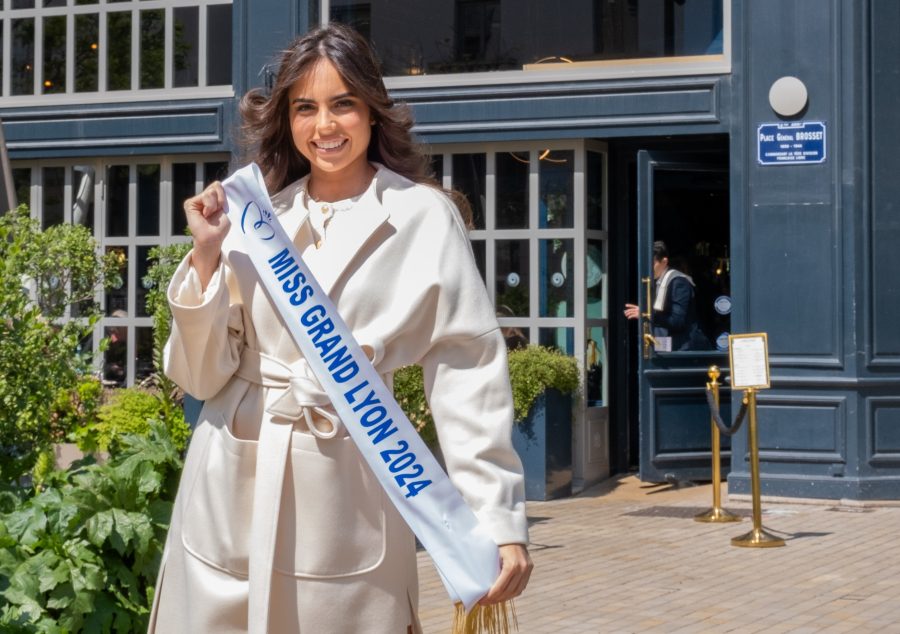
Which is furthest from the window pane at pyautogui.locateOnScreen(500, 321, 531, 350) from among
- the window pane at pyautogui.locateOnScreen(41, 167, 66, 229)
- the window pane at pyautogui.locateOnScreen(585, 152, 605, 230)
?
the window pane at pyautogui.locateOnScreen(41, 167, 66, 229)

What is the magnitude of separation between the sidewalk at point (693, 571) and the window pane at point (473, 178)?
7.44 feet

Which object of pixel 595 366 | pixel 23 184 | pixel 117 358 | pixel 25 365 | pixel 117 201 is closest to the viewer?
pixel 25 365

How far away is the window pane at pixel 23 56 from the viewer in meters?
12.7

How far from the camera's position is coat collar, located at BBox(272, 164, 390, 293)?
2.98m

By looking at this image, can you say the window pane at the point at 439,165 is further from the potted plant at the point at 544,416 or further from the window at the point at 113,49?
the window at the point at 113,49

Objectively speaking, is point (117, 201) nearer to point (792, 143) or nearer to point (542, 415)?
point (542, 415)

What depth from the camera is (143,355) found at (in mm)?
12258

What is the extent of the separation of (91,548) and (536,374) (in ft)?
21.5

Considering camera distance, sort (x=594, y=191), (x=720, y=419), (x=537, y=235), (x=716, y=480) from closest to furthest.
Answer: (x=720, y=419) < (x=716, y=480) < (x=537, y=235) < (x=594, y=191)

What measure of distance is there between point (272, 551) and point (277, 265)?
21.2 inches

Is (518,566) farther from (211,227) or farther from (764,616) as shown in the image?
(764,616)

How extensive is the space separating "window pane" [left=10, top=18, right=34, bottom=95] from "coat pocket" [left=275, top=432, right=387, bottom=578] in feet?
34.7

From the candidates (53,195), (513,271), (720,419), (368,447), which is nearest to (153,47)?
(53,195)

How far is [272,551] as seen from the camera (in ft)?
9.33
